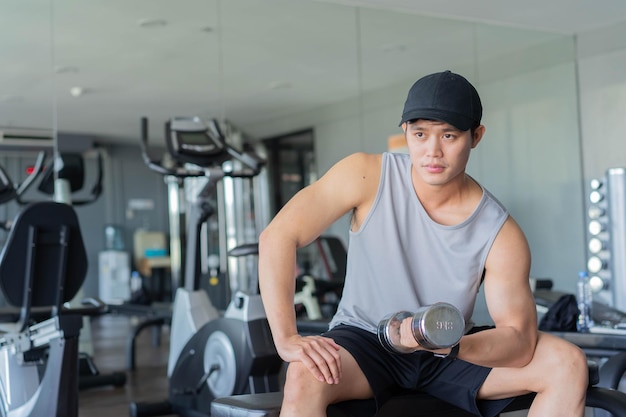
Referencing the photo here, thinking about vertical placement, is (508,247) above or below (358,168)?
below

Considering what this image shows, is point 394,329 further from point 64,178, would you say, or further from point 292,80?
point 292,80

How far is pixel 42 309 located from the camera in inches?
120

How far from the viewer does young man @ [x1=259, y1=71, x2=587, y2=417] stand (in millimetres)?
1504

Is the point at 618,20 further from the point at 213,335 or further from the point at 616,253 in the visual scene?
the point at 213,335

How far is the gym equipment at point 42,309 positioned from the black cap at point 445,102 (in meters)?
1.59

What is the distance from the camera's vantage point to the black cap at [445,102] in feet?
4.86

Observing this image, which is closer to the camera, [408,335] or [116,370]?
[408,335]

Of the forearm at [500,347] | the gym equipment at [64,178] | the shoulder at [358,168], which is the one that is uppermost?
the gym equipment at [64,178]

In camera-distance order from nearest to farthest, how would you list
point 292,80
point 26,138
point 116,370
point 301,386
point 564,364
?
point 301,386, point 564,364, point 26,138, point 116,370, point 292,80

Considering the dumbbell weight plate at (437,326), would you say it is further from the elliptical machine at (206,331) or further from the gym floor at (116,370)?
the gym floor at (116,370)

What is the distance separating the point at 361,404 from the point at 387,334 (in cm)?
24

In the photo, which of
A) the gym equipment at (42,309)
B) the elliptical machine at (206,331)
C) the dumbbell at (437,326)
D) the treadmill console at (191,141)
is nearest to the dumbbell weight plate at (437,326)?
the dumbbell at (437,326)

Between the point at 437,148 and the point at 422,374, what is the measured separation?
18.4 inches

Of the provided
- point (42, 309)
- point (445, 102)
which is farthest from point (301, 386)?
point (42, 309)
